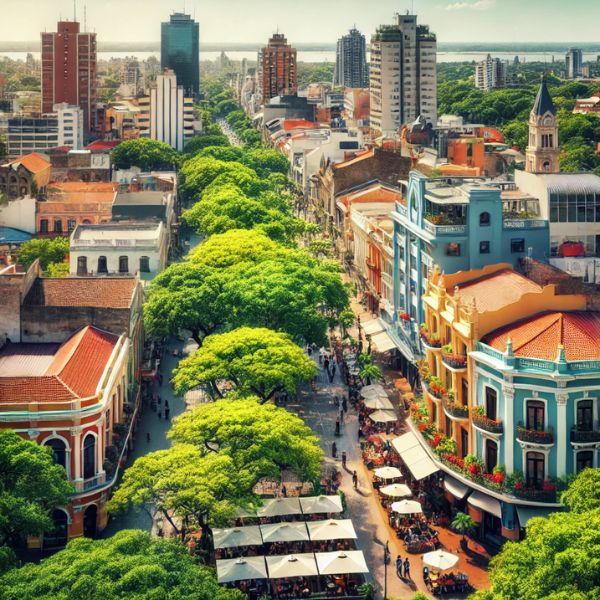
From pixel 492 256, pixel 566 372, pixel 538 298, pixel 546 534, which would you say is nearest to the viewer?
pixel 546 534

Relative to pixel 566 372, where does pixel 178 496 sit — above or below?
below

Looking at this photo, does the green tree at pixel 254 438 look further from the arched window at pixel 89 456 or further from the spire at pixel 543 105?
the spire at pixel 543 105

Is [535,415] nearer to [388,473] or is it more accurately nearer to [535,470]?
[535,470]

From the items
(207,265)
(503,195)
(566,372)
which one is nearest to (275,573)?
(566,372)

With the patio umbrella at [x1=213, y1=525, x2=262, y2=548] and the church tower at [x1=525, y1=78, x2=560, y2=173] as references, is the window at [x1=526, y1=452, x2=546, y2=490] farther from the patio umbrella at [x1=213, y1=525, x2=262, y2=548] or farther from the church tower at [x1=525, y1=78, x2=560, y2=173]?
the church tower at [x1=525, y1=78, x2=560, y2=173]

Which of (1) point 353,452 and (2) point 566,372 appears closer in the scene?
(2) point 566,372

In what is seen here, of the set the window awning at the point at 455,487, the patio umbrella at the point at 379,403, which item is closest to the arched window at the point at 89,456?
the window awning at the point at 455,487

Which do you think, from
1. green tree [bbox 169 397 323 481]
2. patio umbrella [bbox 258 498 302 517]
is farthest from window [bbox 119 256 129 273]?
patio umbrella [bbox 258 498 302 517]

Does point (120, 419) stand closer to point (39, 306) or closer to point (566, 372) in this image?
point (39, 306)
